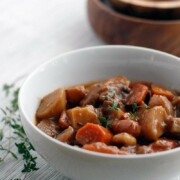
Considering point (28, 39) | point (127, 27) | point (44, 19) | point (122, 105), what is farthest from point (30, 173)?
point (44, 19)

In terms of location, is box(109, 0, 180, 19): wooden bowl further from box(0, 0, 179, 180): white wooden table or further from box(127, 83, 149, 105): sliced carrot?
box(127, 83, 149, 105): sliced carrot

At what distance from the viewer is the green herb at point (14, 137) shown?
212cm

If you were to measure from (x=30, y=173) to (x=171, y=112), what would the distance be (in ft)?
2.52

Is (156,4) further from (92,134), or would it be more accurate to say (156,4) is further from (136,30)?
(92,134)

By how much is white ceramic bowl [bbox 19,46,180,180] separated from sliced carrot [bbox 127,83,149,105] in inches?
8.1

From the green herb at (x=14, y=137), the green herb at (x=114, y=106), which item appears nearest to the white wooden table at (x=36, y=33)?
the green herb at (x=14, y=137)

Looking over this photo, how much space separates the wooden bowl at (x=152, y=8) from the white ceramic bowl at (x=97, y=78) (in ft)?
2.15

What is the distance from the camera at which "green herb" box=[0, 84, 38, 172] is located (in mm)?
2121

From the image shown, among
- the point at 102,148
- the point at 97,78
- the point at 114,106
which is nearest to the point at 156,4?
the point at 97,78

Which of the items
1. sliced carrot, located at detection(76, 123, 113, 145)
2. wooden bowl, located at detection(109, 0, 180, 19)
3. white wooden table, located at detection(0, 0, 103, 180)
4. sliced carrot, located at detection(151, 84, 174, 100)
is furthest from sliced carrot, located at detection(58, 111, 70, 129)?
wooden bowl, located at detection(109, 0, 180, 19)

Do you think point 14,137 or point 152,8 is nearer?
point 14,137

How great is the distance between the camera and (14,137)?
7.80 ft

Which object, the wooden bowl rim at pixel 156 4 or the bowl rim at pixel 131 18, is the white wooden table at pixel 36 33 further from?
the wooden bowl rim at pixel 156 4

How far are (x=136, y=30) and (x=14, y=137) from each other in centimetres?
114
